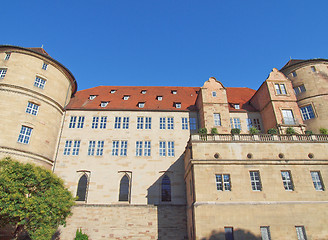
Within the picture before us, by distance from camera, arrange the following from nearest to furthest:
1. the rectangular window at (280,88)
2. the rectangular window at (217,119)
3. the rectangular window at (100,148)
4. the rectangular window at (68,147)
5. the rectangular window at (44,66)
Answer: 1. the rectangular window at (217,119)
2. the rectangular window at (100,148)
3. the rectangular window at (68,147)
4. the rectangular window at (280,88)
5. the rectangular window at (44,66)

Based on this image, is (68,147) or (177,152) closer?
(177,152)

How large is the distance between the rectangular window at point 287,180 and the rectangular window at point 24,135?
26068 millimetres

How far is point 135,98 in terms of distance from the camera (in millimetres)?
33969

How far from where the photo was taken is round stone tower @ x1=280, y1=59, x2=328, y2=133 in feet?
87.5

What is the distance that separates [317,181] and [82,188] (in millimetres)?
23904

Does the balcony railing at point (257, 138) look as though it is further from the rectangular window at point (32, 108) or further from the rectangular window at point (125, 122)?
the rectangular window at point (32, 108)

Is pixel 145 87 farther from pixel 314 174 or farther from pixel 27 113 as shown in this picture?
pixel 314 174

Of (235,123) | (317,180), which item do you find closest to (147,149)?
(235,123)

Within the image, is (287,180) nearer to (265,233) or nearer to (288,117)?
(265,233)

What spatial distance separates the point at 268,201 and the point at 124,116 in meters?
19.6

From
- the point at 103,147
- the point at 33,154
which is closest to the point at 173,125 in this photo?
the point at 103,147

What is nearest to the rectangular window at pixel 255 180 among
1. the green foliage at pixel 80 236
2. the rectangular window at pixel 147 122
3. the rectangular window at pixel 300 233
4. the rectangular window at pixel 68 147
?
the rectangular window at pixel 300 233

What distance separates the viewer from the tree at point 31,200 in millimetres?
17188

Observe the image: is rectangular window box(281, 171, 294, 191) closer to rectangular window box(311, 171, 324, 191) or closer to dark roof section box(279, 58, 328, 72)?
rectangular window box(311, 171, 324, 191)
